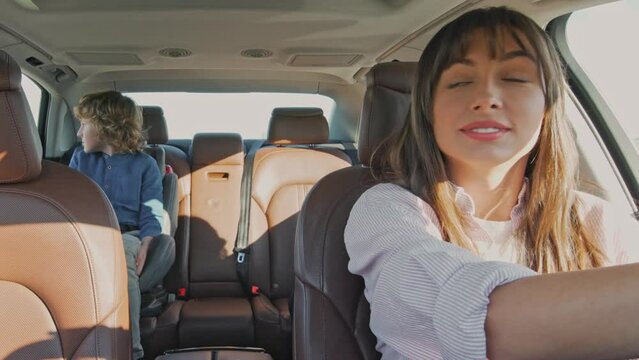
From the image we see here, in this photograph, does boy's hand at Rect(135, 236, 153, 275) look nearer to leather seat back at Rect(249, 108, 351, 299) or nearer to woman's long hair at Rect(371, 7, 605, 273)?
leather seat back at Rect(249, 108, 351, 299)

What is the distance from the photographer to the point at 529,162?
1.48m

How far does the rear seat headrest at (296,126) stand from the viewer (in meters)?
3.76

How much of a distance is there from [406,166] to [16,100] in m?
0.99

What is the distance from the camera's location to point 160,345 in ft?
10.0

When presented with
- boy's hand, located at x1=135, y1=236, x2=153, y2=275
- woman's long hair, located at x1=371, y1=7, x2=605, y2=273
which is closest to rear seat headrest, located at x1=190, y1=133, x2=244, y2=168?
boy's hand, located at x1=135, y1=236, x2=153, y2=275

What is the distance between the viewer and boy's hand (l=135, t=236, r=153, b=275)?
2740mm

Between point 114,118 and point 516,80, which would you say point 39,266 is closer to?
point 516,80

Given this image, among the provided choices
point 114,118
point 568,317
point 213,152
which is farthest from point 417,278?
point 213,152

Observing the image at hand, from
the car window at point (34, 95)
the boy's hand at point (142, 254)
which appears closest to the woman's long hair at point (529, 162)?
the boy's hand at point (142, 254)

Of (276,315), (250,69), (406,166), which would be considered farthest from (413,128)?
→ (250,69)

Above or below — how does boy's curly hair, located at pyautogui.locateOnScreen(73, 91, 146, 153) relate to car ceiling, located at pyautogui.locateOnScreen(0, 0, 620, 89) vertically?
below

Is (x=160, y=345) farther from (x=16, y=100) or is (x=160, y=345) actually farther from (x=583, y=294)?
(x=583, y=294)

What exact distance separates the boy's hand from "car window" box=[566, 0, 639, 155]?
206cm

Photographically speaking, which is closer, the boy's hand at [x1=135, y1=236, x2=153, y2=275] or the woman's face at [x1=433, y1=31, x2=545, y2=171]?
the woman's face at [x1=433, y1=31, x2=545, y2=171]
